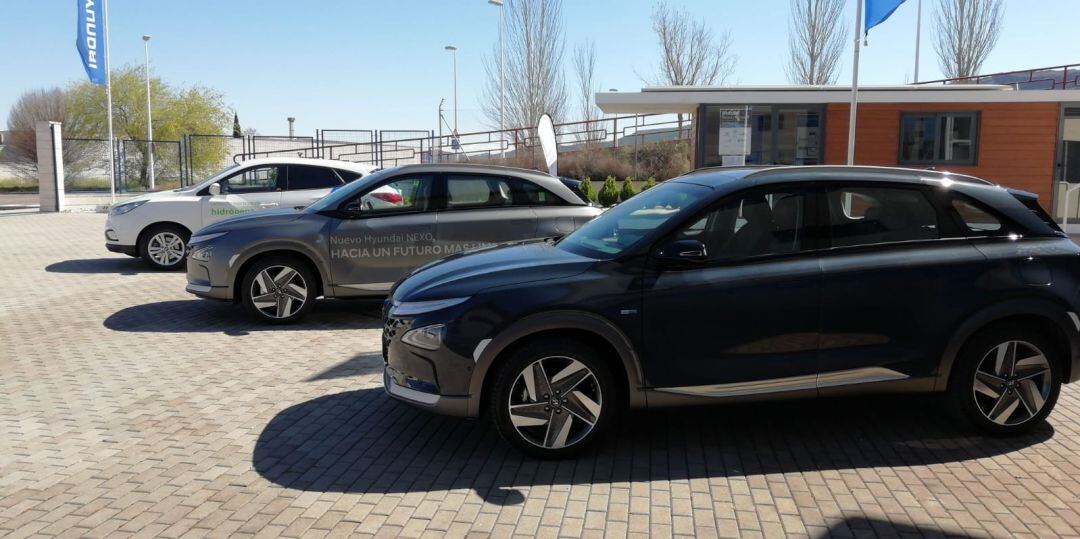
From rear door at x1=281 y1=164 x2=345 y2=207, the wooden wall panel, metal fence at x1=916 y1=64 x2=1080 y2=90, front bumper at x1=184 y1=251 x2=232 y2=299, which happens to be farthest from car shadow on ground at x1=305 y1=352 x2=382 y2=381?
metal fence at x1=916 y1=64 x2=1080 y2=90

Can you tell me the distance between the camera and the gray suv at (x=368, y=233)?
27.5 ft

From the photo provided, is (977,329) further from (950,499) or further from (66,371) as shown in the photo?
(66,371)

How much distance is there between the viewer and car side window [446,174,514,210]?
345 inches

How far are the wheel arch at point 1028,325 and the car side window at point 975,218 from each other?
48 centimetres

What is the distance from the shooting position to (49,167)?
25.0 metres

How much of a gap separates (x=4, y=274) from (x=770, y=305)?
11703 mm

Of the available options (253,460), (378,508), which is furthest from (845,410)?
(253,460)

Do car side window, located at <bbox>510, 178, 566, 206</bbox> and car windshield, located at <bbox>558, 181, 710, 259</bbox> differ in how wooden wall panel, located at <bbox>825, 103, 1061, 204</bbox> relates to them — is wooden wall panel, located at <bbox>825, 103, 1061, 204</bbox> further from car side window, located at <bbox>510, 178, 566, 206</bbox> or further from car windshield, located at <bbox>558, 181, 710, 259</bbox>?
car windshield, located at <bbox>558, 181, 710, 259</bbox>

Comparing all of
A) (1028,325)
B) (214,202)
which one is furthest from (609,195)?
(1028,325)

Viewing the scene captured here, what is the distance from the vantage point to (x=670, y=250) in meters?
4.68

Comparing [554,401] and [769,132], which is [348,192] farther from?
[769,132]

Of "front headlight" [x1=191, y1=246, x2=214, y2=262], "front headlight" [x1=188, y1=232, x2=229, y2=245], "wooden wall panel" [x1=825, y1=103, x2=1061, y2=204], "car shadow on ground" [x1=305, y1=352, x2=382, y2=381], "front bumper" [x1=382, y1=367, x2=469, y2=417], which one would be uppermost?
"wooden wall panel" [x1=825, y1=103, x2=1061, y2=204]

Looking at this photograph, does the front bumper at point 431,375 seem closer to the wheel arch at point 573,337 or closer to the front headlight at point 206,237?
the wheel arch at point 573,337

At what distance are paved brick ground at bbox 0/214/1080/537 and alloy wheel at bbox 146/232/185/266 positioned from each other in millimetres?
5848
